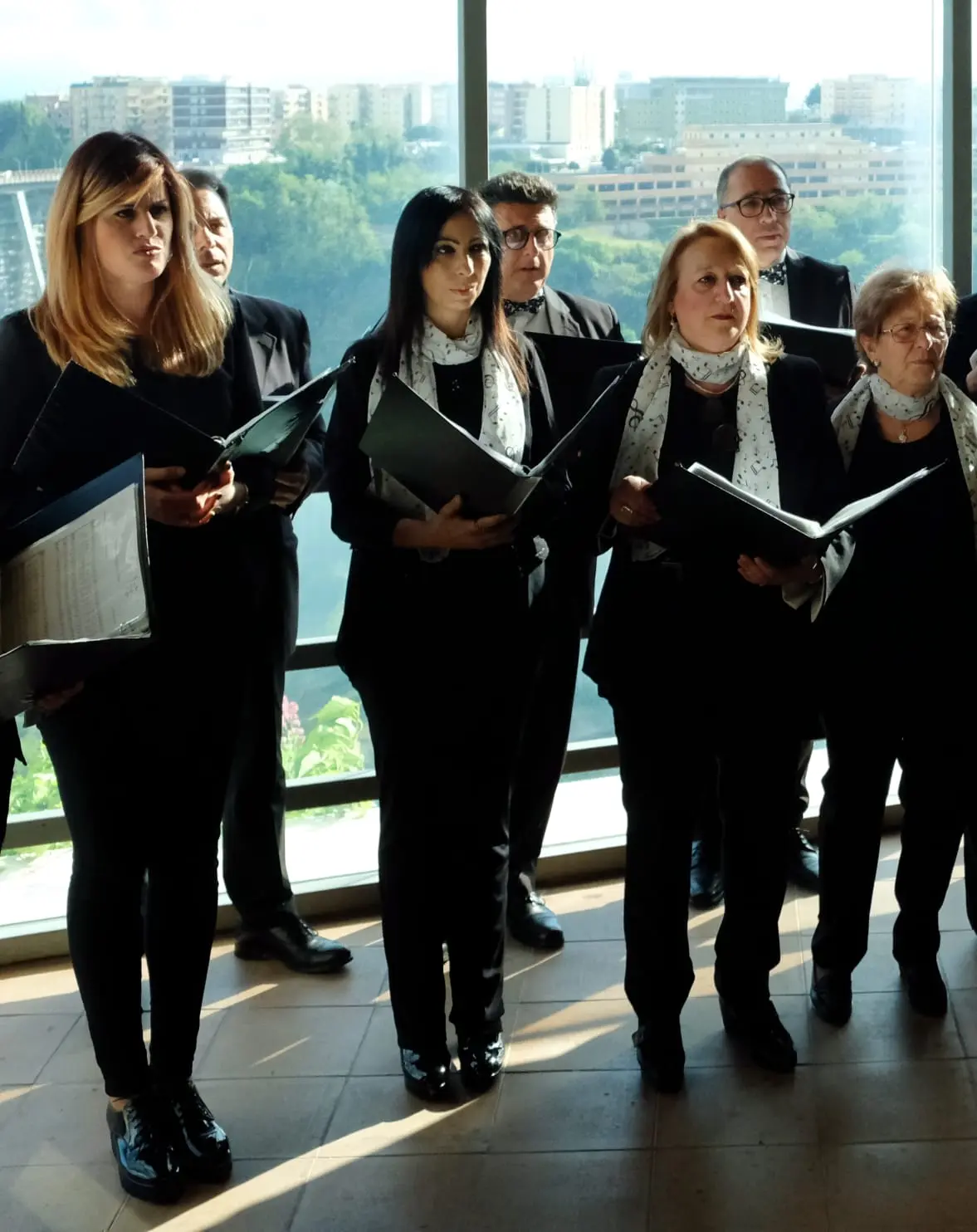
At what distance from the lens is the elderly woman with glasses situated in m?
2.74

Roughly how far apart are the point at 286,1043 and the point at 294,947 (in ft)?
1.19

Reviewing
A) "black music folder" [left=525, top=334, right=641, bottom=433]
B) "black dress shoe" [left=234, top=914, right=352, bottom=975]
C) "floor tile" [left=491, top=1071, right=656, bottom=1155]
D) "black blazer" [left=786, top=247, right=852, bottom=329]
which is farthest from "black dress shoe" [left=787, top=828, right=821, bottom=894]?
"black music folder" [left=525, top=334, right=641, bottom=433]

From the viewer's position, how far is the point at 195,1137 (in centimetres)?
249

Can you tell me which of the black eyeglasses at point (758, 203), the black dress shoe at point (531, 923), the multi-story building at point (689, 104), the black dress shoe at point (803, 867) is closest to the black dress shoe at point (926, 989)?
the black dress shoe at point (803, 867)

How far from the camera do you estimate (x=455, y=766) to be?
8.83ft

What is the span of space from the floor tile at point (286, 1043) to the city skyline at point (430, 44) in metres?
2.06

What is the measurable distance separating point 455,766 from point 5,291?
62.6 inches

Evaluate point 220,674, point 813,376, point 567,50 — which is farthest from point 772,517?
point 567,50

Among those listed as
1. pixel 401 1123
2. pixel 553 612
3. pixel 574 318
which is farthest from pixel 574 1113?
pixel 574 318

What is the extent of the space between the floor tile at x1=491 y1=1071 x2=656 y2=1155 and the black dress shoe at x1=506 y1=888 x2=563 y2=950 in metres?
0.59

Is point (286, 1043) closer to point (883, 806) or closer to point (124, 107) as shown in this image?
point (883, 806)

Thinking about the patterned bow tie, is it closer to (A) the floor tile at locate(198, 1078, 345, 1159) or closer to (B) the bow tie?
(B) the bow tie

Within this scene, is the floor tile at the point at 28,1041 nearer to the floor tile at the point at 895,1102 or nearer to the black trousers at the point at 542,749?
the black trousers at the point at 542,749

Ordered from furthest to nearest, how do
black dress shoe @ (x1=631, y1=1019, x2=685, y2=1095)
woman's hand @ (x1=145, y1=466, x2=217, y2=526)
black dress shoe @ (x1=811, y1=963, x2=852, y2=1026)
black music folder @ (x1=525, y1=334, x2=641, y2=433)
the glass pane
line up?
the glass pane → black dress shoe @ (x1=811, y1=963, x2=852, y2=1026) → black music folder @ (x1=525, y1=334, x2=641, y2=433) → black dress shoe @ (x1=631, y1=1019, x2=685, y2=1095) → woman's hand @ (x1=145, y1=466, x2=217, y2=526)
